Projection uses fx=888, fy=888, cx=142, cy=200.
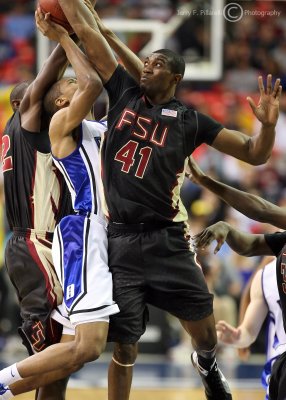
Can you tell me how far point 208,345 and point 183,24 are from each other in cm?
755

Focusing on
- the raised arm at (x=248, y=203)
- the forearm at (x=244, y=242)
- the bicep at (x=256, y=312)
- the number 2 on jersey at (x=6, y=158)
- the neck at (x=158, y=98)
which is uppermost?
the neck at (x=158, y=98)

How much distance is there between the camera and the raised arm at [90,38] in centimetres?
579

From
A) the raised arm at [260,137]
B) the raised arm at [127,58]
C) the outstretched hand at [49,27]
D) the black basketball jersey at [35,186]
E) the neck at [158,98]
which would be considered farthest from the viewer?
the raised arm at [127,58]

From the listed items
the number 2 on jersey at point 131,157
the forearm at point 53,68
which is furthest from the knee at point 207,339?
the forearm at point 53,68

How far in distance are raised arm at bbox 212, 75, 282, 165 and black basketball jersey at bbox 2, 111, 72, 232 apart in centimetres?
118

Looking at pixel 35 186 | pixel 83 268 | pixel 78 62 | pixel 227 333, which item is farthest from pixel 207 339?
pixel 78 62

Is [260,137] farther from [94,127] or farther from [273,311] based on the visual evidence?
[273,311]

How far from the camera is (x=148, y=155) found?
572cm

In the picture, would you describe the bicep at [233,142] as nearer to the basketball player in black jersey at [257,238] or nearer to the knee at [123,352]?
the basketball player in black jersey at [257,238]

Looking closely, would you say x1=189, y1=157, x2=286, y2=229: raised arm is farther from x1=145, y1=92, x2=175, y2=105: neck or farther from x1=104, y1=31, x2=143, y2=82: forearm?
x1=104, y1=31, x2=143, y2=82: forearm

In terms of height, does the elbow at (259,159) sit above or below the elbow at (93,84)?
below

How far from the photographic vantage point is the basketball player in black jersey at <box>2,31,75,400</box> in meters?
6.00

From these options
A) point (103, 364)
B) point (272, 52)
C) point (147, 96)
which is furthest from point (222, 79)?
point (147, 96)

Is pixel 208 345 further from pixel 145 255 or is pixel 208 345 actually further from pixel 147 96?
pixel 147 96
